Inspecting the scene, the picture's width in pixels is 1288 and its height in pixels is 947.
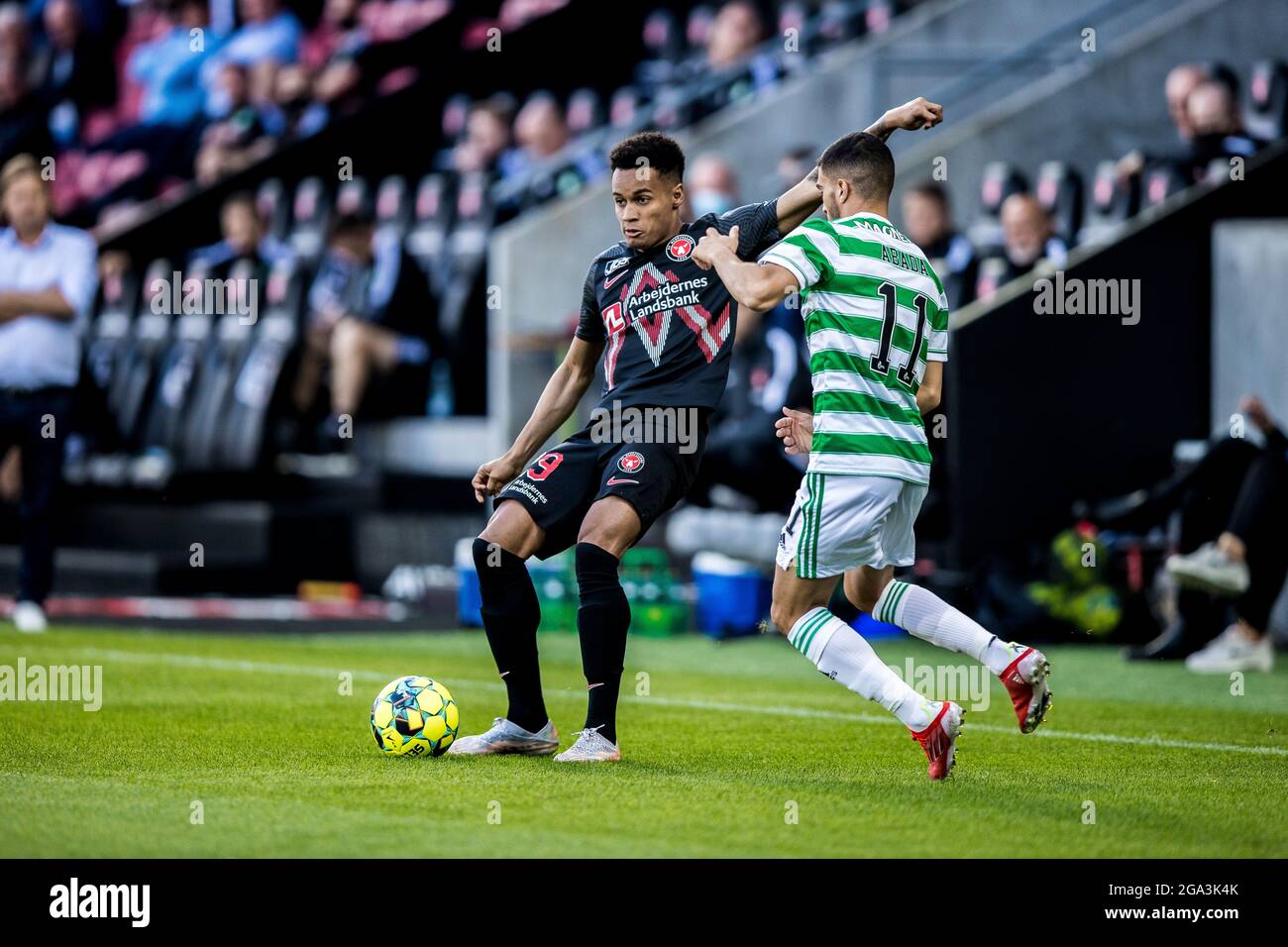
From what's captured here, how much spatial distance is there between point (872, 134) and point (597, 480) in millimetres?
1527

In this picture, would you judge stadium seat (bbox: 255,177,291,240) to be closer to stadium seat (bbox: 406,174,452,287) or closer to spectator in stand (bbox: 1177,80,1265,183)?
stadium seat (bbox: 406,174,452,287)

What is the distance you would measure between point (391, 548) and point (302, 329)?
291cm

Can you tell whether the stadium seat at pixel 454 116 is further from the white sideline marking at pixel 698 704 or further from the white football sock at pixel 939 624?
the white football sock at pixel 939 624

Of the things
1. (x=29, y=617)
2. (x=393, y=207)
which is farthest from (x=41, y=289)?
(x=393, y=207)

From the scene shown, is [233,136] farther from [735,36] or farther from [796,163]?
[796,163]

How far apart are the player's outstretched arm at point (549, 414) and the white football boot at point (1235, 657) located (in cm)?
486

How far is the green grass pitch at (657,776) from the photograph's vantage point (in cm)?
529

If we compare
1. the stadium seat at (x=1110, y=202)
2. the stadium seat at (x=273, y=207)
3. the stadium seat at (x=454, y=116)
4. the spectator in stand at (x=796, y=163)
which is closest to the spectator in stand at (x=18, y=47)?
the stadium seat at (x=273, y=207)

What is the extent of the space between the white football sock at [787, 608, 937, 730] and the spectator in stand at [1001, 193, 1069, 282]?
23.8 feet

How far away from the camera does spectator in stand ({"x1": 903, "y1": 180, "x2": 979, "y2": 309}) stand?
13.6 metres

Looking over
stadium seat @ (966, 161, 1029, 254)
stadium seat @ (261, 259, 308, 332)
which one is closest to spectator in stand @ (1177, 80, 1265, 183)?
stadium seat @ (966, 161, 1029, 254)
